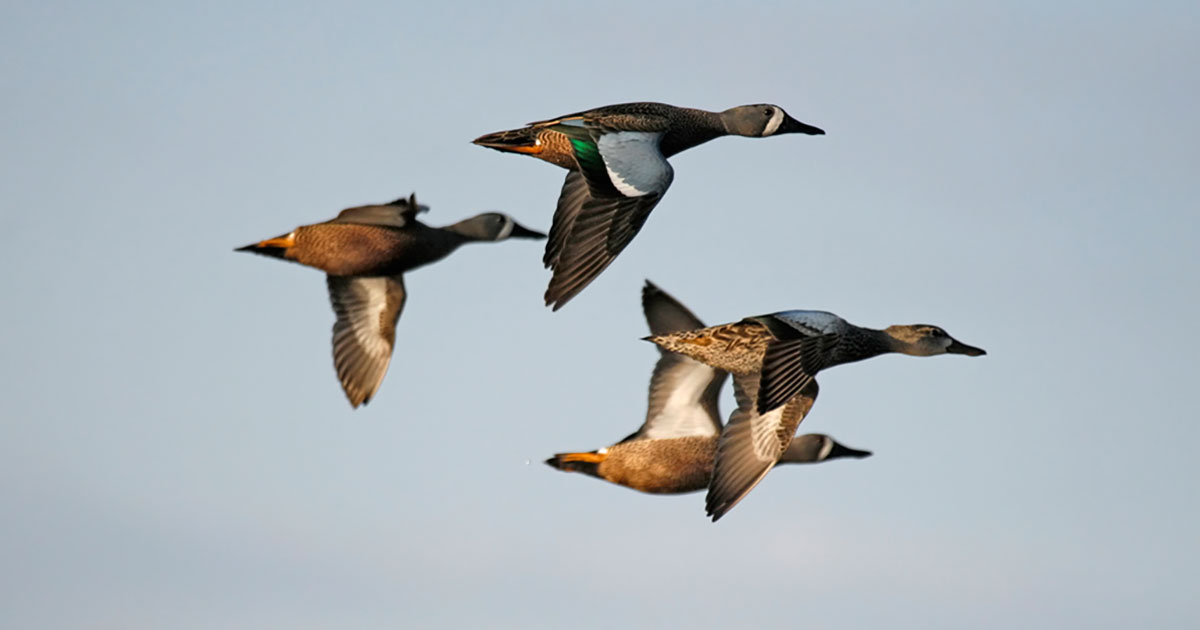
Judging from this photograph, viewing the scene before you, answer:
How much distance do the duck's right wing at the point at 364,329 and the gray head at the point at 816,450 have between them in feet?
14.3

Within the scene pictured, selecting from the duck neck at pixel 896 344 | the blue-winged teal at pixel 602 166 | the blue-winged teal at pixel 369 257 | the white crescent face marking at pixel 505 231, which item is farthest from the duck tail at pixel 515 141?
the duck neck at pixel 896 344

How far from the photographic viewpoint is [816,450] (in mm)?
22109

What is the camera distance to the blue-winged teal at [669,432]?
20.7 meters

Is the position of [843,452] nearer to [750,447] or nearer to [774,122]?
[750,447]

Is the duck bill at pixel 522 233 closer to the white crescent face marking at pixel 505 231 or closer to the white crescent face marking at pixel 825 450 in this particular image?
the white crescent face marking at pixel 505 231

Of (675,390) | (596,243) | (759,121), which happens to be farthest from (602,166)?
(675,390)

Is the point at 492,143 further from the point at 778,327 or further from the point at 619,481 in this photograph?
the point at 619,481

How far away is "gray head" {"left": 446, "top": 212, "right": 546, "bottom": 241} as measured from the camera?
69.0 ft

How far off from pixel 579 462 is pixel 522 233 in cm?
247

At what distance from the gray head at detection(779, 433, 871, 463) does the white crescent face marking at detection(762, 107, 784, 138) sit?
377 cm

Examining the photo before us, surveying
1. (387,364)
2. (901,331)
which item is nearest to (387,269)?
(387,364)

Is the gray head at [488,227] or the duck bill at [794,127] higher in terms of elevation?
the duck bill at [794,127]

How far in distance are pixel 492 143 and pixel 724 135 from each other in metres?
2.38

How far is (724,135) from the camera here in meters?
19.5
